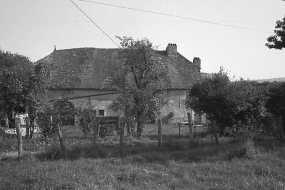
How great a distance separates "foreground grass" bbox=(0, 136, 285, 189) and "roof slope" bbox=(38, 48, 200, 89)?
1666 centimetres

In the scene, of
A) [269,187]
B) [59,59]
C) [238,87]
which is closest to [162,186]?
[269,187]

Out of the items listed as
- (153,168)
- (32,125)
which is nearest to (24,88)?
(32,125)

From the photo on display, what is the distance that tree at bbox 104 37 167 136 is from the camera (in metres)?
14.2

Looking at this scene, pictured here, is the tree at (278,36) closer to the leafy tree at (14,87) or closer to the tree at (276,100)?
the tree at (276,100)

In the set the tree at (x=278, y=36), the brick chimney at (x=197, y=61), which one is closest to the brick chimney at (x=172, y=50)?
the brick chimney at (x=197, y=61)

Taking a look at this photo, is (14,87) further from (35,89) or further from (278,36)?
(278,36)

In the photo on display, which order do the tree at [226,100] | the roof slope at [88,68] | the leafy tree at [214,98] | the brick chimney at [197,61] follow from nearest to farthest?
1. the tree at [226,100]
2. the leafy tree at [214,98]
3. the roof slope at [88,68]
4. the brick chimney at [197,61]

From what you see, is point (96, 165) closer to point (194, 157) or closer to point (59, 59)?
point (194, 157)

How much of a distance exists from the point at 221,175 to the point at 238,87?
623 cm

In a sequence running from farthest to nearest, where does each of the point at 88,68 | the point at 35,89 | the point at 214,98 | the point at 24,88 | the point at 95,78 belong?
the point at 88,68 < the point at 95,78 < the point at 35,89 < the point at 24,88 < the point at 214,98

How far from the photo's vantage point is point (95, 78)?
2806cm

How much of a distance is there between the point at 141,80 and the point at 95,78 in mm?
13482

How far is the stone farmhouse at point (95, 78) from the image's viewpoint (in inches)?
1051

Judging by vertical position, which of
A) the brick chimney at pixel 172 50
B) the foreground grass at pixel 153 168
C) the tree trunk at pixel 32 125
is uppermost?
the brick chimney at pixel 172 50
